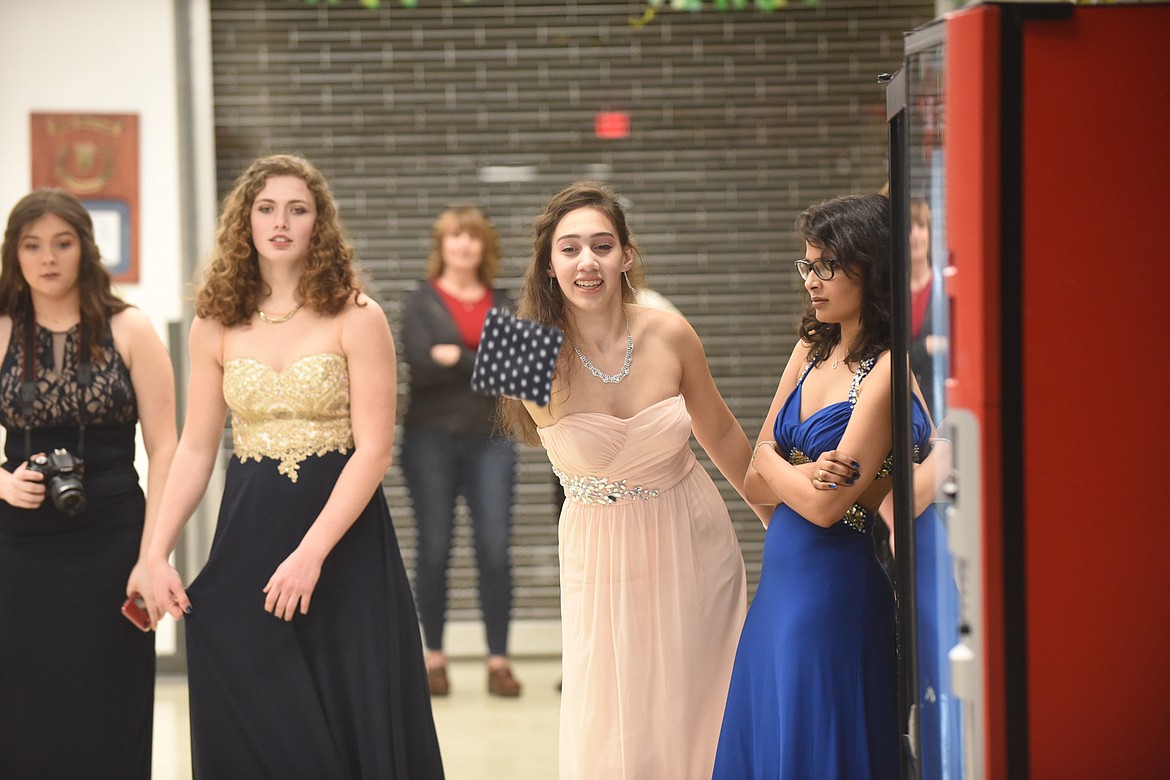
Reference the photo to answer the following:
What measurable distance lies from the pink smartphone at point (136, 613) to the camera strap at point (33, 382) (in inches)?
14.9

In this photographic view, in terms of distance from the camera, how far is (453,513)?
5211mm

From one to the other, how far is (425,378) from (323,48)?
170 centimetres

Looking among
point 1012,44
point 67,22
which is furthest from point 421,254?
point 1012,44

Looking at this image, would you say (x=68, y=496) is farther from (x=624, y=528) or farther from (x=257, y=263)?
(x=624, y=528)

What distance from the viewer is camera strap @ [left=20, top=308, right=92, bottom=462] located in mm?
3277

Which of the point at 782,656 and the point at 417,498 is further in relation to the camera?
the point at 417,498

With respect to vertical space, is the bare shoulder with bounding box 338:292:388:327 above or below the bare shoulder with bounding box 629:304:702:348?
above

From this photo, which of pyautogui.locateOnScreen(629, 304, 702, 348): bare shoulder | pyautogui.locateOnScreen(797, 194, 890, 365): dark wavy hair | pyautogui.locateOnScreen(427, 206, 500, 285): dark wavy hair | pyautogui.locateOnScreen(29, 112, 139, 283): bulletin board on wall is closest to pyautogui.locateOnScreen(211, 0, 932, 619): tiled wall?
pyautogui.locateOnScreen(29, 112, 139, 283): bulletin board on wall

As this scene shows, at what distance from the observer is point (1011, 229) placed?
6.70 ft

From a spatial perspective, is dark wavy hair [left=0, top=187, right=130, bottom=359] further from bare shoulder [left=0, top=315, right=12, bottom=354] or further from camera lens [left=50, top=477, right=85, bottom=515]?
camera lens [left=50, top=477, right=85, bottom=515]

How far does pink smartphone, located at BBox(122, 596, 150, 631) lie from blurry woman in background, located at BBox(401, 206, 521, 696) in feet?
6.35

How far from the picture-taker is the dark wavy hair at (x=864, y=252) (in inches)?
106

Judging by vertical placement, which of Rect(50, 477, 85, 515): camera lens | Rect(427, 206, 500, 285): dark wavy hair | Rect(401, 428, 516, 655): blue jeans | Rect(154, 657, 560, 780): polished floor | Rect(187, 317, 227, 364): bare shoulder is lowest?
Rect(154, 657, 560, 780): polished floor

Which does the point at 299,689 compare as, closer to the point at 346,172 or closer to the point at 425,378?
the point at 425,378
